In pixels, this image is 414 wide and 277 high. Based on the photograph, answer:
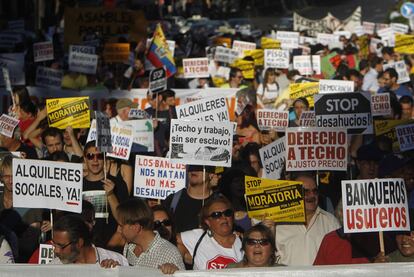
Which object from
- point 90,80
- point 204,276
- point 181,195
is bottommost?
point 204,276

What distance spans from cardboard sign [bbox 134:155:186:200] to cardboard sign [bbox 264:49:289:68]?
11.1 m

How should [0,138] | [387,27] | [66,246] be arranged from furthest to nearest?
[387,27] < [0,138] < [66,246]

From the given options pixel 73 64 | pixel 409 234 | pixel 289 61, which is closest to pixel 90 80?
pixel 73 64

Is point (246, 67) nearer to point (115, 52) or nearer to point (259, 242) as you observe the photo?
point (115, 52)

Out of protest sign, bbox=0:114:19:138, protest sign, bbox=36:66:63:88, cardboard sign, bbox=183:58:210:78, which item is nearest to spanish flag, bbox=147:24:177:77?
cardboard sign, bbox=183:58:210:78

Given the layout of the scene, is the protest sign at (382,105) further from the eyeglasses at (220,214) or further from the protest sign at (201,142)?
the eyeglasses at (220,214)

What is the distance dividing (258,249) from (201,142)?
2707 millimetres

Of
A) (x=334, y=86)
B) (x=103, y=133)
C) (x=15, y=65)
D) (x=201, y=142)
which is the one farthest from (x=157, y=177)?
(x=15, y=65)

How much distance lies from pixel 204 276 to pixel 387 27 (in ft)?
78.9

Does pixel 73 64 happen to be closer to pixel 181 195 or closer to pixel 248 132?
pixel 248 132

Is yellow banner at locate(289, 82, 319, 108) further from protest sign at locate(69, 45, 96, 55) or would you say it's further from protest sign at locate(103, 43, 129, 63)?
protest sign at locate(103, 43, 129, 63)

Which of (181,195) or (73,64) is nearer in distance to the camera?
(181,195)

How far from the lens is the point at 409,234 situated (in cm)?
884

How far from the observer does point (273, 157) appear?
1138 cm
